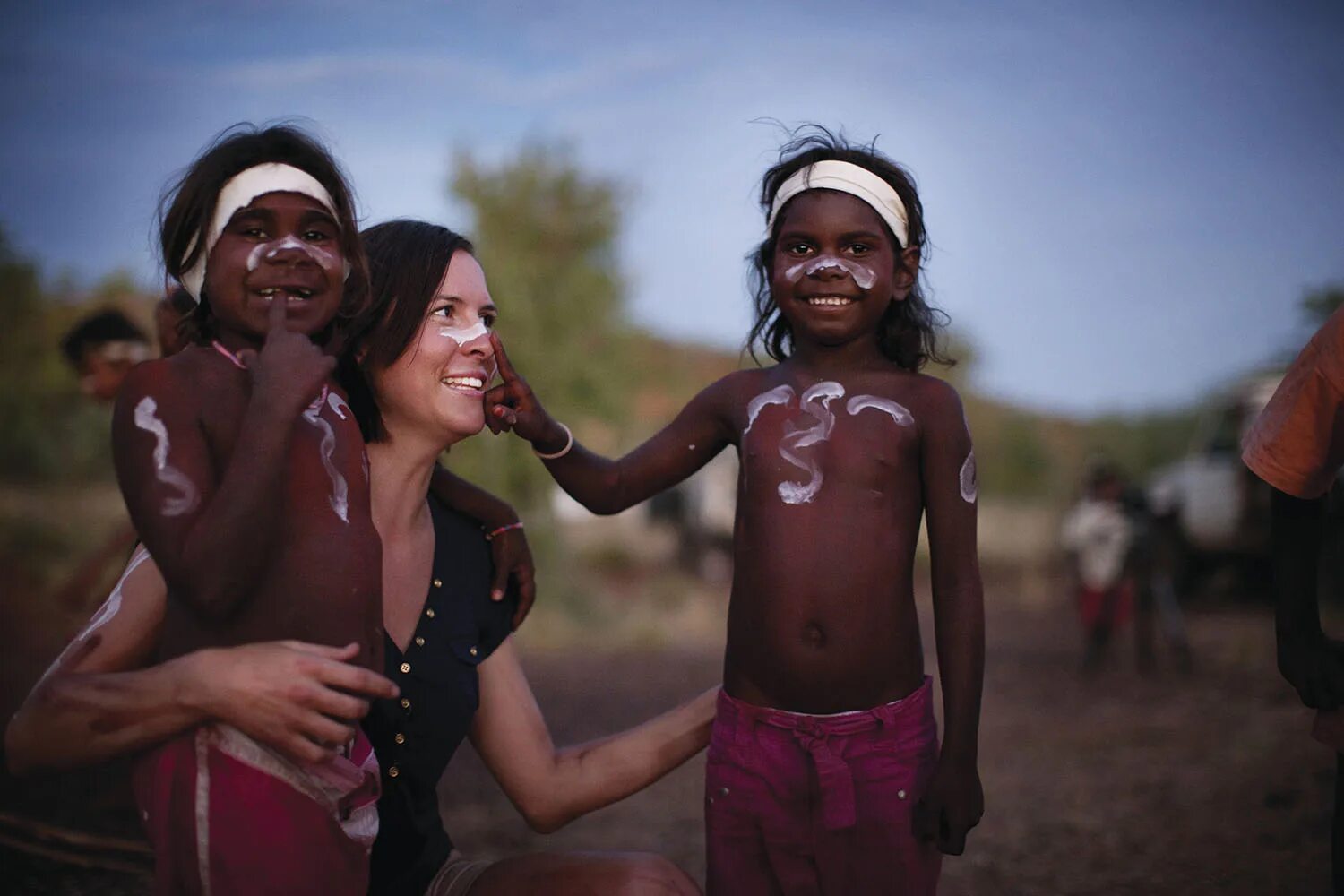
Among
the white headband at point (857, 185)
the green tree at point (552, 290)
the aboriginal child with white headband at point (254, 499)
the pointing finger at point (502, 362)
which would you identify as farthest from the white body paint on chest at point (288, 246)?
the green tree at point (552, 290)

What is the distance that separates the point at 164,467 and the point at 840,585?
1473 millimetres

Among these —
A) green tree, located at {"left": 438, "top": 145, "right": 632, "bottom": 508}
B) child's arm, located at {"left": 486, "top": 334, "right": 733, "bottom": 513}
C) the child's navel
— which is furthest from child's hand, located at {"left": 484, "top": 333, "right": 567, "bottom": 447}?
green tree, located at {"left": 438, "top": 145, "right": 632, "bottom": 508}

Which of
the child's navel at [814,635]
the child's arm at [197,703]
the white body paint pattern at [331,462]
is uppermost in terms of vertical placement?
the white body paint pattern at [331,462]

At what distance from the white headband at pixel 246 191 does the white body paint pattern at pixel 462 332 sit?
0.51 metres

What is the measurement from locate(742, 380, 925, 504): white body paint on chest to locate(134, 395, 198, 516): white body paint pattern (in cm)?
136

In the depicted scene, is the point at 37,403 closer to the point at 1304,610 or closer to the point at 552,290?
the point at 552,290

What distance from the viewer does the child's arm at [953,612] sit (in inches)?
98.3

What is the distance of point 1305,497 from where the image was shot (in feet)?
7.93

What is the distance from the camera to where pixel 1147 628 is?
11.1 metres

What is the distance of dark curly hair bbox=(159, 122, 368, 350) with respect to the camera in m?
2.18

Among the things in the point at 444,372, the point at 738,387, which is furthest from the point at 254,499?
the point at 738,387

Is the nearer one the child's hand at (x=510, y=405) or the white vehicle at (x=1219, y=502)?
the child's hand at (x=510, y=405)

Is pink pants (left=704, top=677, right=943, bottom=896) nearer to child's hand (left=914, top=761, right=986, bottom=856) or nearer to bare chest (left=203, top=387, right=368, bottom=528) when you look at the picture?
child's hand (left=914, top=761, right=986, bottom=856)

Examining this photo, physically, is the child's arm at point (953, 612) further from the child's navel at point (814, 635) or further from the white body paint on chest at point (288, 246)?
the white body paint on chest at point (288, 246)
